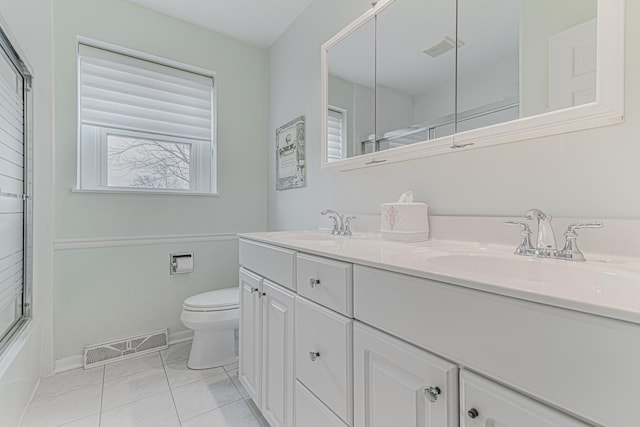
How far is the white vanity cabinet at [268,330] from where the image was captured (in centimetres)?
112

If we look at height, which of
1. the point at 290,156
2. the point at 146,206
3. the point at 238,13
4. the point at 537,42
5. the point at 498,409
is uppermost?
the point at 238,13

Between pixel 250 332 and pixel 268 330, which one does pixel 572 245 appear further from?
pixel 250 332

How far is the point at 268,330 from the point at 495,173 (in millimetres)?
1056

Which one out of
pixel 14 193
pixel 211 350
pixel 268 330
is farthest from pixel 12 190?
pixel 268 330

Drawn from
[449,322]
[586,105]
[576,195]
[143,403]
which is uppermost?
[586,105]

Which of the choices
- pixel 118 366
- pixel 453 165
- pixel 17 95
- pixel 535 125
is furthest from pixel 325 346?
pixel 17 95

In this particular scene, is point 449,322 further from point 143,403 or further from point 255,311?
point 143,403

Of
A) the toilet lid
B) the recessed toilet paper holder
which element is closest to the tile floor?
the toilet lid

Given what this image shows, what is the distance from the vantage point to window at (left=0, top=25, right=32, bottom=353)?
4.55 feet

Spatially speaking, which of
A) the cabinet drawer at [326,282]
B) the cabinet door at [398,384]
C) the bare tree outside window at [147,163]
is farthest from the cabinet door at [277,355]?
the bare tree outside window at [147,163]

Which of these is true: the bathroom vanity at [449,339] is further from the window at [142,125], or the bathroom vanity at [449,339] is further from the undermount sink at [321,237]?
the window at [142,125]

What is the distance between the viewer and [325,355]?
926 mm

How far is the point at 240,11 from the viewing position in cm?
206

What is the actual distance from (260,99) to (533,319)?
248cm
